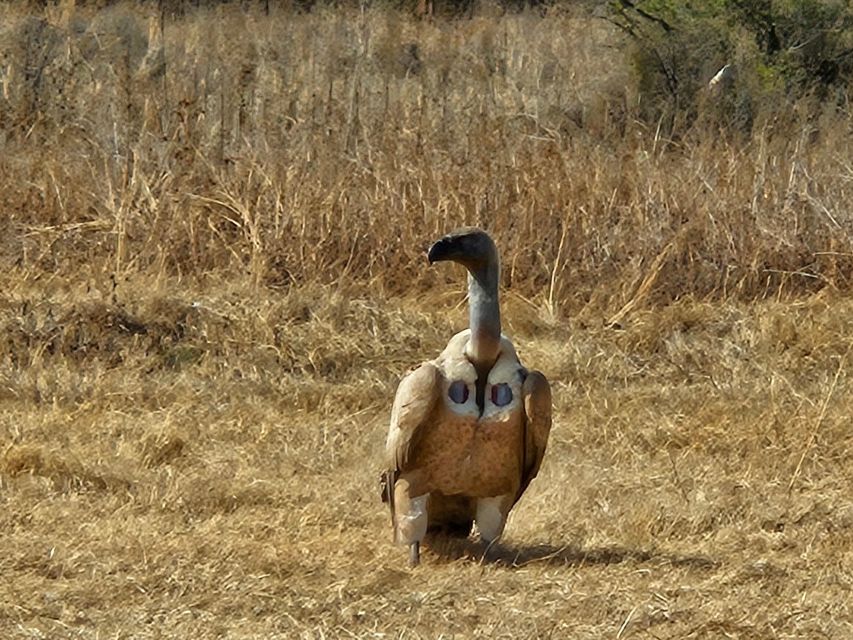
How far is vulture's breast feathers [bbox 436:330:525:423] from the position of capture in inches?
214

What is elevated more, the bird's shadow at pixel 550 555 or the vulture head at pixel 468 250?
the vulture head at pixel 468 250

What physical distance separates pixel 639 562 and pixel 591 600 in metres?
0.64

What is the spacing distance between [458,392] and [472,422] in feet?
0.35

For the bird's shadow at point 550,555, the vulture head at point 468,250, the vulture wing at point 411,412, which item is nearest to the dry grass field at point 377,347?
the bird's shadow at point 550,555

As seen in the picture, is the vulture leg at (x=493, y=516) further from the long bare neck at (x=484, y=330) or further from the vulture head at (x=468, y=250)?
the vulture head at (x=468, y=250)

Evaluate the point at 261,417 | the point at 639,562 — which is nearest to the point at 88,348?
the point at 261,417

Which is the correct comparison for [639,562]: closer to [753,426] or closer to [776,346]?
[753,426]

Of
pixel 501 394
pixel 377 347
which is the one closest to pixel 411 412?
pixel 501 394

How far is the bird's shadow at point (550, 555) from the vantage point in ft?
18.2

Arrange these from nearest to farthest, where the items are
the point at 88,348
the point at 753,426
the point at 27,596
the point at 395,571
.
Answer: the point at 27,596
the point at 395,571
the point at 753,426
the point at 88,348

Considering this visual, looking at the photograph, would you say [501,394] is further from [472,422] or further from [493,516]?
[493,516]

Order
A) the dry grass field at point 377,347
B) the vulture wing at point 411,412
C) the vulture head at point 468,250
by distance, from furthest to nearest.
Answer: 1. the vulture head at point 468,250
2. the vulture wing at point 411,412
3. the dry grass field at point 377,347

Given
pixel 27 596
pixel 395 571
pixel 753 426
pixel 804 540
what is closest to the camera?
pixel 27 596

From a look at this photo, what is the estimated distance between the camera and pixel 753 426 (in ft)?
24.7
